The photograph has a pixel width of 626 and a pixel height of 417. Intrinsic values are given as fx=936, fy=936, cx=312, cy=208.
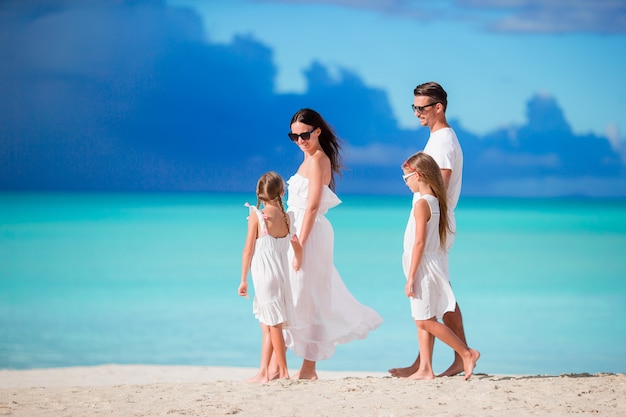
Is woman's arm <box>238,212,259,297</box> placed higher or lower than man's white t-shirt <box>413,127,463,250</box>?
lower

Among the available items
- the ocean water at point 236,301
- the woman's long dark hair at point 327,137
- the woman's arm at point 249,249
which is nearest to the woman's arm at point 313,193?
the woman's long dark hair at point 327,137

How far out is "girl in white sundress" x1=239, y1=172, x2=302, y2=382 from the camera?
5000 millimetres

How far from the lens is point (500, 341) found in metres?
9.46

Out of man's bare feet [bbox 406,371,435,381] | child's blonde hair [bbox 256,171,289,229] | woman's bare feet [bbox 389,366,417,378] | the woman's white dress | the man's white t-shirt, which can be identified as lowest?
man's bare feet [bbox 406,371,435,381]

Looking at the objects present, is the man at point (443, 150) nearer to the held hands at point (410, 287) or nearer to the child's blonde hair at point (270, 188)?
the held hands at point (410, 287)

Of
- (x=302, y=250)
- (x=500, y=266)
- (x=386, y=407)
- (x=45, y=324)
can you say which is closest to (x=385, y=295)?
(x=45, y=324)

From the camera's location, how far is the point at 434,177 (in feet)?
16.2

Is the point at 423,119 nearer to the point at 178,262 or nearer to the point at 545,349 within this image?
the point at 545,349

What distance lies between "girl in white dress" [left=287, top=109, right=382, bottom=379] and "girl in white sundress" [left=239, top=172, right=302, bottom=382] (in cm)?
17

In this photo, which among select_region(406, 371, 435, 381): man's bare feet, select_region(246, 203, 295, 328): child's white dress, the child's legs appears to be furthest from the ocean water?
select_region(246, 203, 295, 328): child's white dress

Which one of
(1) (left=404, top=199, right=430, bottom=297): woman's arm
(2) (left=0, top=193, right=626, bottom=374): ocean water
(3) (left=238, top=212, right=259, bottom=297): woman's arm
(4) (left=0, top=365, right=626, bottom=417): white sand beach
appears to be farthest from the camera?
(2) (left=0, top=193, right=626, bottom=374): ocean water

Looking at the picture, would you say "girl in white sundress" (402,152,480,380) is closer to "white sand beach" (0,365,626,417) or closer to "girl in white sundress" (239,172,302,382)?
"white sand beach" (0,365,626,417)

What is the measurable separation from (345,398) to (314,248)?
0.99 m

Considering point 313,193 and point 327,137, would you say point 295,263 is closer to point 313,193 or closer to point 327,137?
point 313,193
